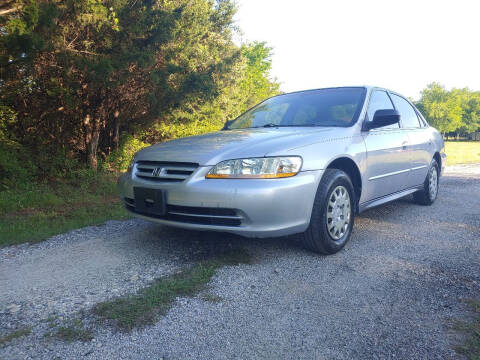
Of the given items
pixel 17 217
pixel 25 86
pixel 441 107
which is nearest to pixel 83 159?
pixel 25 86

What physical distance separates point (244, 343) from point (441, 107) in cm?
5633

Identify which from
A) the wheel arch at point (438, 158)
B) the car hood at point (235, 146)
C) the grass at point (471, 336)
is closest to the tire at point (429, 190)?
the wheel arch at point (438, 158)

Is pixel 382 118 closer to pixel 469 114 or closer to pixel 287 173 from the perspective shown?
pixel 287 173

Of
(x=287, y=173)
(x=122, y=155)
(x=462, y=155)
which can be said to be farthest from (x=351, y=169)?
(x=462, y=155)

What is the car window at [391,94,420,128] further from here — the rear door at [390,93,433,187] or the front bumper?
the front bumper

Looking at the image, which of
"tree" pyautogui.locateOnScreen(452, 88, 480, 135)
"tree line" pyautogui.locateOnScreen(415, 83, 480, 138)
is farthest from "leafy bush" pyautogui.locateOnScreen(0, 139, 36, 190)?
"tree" pyautogui.locateOnScreen(452, 88, 480, 135)

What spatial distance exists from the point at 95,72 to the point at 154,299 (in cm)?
493

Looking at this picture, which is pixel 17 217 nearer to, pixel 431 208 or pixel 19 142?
pixel 19 142

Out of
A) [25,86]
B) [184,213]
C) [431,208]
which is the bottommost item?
[431,208]

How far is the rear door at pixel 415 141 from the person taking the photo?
466 centimetres

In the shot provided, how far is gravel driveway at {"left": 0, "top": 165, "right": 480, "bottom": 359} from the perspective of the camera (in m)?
1.82

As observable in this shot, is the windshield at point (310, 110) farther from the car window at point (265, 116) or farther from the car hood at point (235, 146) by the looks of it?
the car hood at point (235, 146)

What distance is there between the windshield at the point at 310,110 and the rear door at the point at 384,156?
22cm

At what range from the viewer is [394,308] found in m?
2.21
